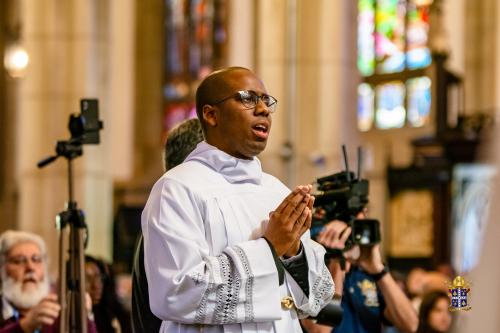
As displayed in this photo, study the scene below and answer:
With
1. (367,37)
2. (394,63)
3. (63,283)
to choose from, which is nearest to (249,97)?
(63,283)

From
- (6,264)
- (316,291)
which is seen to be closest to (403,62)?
(6,264)

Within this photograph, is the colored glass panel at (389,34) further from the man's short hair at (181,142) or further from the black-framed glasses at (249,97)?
the black-framed glasses at (249,97)

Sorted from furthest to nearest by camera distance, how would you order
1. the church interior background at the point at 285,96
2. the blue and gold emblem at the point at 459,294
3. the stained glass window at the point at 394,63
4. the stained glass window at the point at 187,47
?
the stained glass window at the point at 187,47 → the stained glass window at the point at 394,63 → the church interior background at the point at 285,96 → the blue and gold emblem at the point at 459,294

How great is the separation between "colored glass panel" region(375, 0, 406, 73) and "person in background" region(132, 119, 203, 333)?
79.2 ft

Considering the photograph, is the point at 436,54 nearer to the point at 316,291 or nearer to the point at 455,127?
the point at 455,127

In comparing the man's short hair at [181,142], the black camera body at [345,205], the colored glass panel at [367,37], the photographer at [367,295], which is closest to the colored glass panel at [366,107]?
the colored glass panel at [367,37]

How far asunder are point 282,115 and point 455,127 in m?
4.99

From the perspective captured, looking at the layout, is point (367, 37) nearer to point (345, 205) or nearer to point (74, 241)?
point (74, 241)

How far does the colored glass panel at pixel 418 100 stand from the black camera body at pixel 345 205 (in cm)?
2246

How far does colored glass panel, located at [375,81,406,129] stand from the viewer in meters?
28.5

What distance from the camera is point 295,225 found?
12.7ft

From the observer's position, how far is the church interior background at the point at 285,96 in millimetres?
15484

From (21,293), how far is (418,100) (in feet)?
72.7

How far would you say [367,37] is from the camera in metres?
29.4
